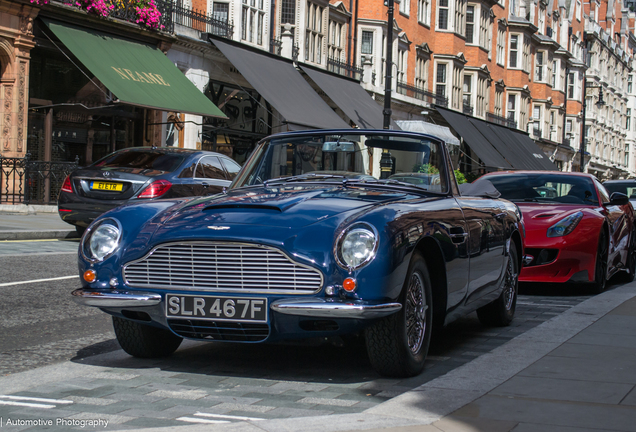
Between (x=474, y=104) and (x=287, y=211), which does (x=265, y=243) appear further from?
(x=474, y=104)

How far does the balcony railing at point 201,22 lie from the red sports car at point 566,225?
47.5ft

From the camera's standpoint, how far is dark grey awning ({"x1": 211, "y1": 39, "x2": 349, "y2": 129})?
74.5 feet

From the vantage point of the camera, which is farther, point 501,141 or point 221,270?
point 501,141

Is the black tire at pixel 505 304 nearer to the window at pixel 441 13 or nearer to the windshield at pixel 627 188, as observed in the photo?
the windshield at pixel 627 188

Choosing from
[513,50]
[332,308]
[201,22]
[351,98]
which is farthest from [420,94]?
[332,308]

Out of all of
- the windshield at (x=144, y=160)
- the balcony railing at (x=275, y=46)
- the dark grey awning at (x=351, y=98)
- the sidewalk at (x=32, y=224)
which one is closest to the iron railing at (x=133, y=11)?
the balcony railing at (x=275, y=46)

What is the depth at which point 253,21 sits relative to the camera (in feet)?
84.3

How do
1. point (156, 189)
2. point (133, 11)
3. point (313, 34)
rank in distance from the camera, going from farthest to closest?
point (313, 34)
point (133, 11)
point (156, 189)

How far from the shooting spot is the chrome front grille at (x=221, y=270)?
4309mm

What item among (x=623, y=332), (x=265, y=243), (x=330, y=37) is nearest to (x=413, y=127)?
(x=330, y=37)

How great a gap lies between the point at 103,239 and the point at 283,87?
65.1 ft

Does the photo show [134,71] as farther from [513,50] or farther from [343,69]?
[513,50]

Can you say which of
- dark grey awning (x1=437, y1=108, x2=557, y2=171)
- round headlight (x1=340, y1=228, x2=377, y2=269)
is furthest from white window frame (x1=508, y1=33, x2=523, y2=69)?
round headlight (x1=340, y1=228, x2=377, y2=269)

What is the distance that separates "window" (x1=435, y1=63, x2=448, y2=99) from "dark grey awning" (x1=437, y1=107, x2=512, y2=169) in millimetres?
1631
